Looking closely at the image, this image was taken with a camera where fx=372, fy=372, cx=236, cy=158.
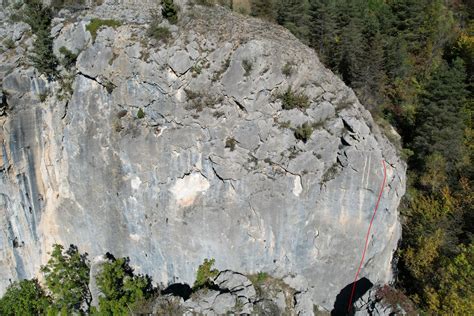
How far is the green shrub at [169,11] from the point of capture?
21.8 metres

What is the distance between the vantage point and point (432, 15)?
128ft

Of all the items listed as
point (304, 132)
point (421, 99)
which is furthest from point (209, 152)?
point (421, 99)

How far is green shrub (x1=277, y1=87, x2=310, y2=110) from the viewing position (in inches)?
814

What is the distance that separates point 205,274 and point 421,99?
79.4 ft

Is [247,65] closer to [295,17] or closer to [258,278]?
[258,278]

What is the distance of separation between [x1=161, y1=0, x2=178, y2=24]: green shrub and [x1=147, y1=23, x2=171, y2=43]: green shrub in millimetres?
755

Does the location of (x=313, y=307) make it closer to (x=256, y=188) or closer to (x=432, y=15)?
(x=256, y=188)

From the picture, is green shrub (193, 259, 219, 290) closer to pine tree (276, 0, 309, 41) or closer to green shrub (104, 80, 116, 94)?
green shrub (104, 80, 116, 94)

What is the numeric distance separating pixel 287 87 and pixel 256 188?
5974mm

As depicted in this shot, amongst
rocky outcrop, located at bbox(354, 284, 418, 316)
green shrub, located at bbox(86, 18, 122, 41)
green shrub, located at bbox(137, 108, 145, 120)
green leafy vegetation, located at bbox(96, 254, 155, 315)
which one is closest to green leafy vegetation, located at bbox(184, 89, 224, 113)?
green shrub, located at bbox(137, 108, 145, 120)

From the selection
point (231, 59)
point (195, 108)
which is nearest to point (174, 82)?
point (195, 108)

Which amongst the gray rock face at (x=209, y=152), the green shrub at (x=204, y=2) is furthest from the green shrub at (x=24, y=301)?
the green shrub at (x=204, y=2)

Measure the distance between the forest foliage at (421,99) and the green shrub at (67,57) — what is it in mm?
17924

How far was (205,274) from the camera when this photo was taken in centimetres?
2231
